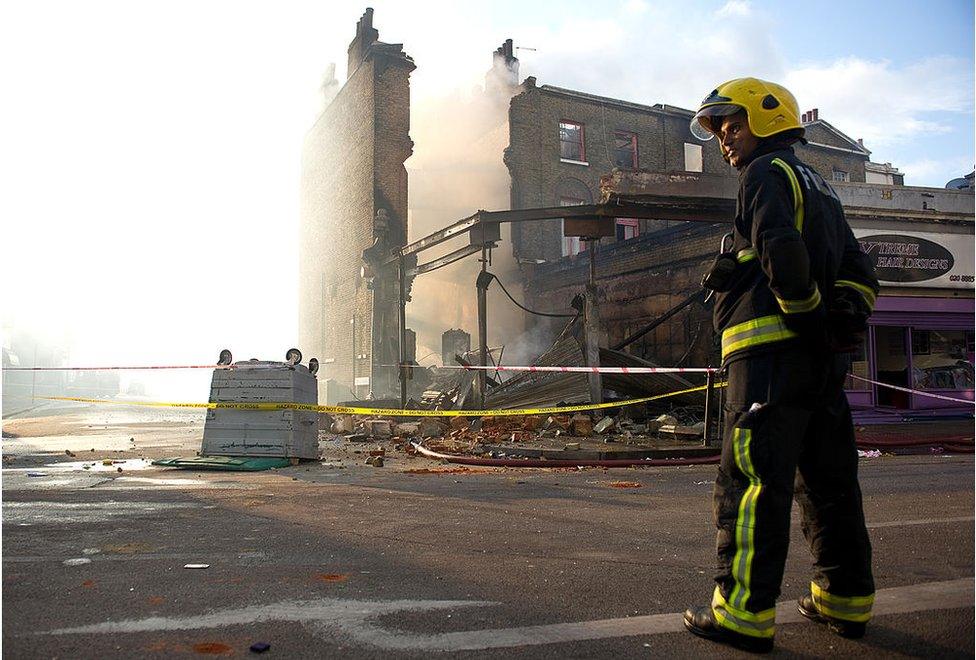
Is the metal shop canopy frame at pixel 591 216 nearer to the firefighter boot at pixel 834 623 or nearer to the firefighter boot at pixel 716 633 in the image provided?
the firefighter boot at pixel 834 623

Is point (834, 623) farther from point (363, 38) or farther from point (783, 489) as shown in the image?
point (363, 38)

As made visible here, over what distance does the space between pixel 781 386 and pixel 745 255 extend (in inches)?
18.7

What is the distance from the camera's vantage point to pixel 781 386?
259 centimetres

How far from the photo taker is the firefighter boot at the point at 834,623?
268cm

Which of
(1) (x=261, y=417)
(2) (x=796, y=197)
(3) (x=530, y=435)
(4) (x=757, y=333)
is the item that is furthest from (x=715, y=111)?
(3) (x=530, y=435)

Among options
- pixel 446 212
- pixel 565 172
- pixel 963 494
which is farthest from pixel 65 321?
pixel 963 494

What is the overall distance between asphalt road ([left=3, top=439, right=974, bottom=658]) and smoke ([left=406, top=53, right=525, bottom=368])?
2171 centimetres

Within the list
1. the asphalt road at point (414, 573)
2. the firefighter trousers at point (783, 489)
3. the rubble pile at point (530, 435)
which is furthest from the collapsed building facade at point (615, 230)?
the firefighter trousers at point (783, 489)

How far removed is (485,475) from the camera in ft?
26.5

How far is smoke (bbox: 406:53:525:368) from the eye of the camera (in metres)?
28.0

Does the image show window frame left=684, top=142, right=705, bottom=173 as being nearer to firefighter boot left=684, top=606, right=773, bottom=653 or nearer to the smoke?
the smoke

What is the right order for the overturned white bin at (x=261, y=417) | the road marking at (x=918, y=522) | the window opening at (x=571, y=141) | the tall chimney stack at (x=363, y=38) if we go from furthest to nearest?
the window opening at (x=571, y=141) → the tall chimney stack at (x=363, y=38) → the overturned white bin at (x=261, y=417) → the road marking at (x=918, y=522)

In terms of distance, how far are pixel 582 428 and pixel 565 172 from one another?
59.0ft

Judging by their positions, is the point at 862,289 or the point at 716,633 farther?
the point at 862,289
